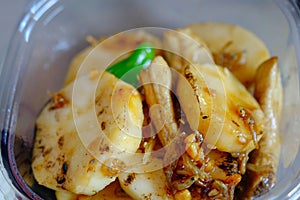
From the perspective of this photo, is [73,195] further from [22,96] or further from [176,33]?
[176,33]

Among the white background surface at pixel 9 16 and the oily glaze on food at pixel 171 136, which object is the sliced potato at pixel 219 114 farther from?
the white background surface at pixel 9 16

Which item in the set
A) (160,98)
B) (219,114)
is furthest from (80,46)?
(219,114)

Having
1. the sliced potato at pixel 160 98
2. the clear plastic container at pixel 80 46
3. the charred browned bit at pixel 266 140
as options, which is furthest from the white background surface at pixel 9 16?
the charred browned bit at pixel 266 140

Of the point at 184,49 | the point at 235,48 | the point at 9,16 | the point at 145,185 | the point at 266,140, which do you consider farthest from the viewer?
the point at 9,16

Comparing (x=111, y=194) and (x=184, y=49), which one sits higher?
(x=184, y=49)

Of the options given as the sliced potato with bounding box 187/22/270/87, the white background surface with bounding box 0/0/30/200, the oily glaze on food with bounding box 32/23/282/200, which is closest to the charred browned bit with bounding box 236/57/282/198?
the oily glaze on food with bounding box 32/23/282/200

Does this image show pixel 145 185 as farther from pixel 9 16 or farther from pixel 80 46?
pixel 9 16
